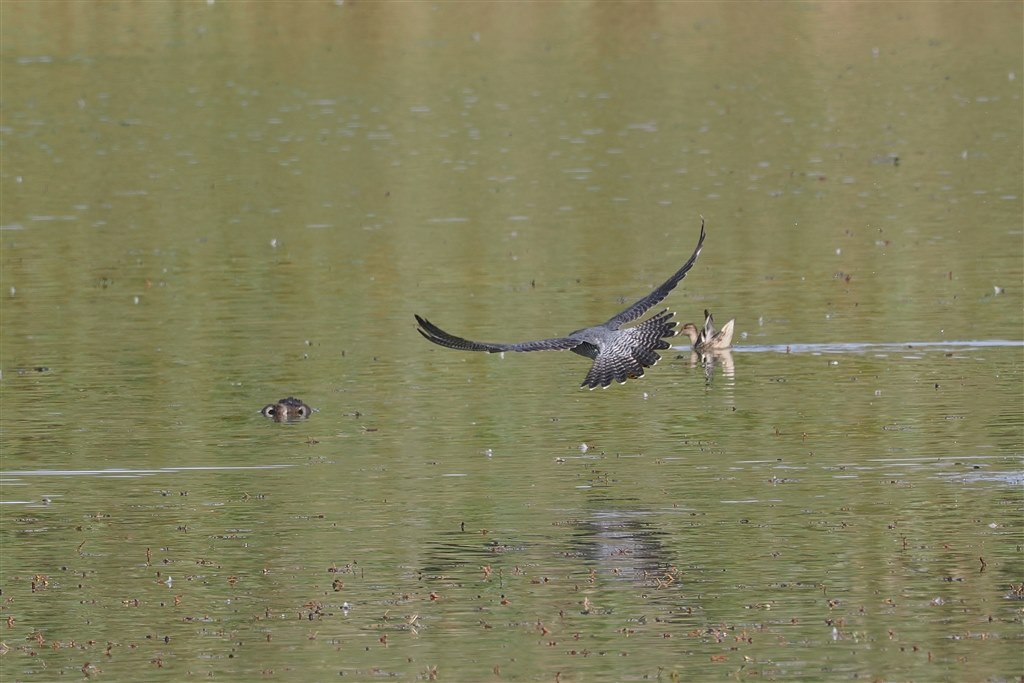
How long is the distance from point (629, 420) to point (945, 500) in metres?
4.46

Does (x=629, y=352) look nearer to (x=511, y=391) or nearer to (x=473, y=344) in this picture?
(x=473, y=344)

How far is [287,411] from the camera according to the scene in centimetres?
1973

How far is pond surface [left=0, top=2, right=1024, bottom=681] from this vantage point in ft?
41.2

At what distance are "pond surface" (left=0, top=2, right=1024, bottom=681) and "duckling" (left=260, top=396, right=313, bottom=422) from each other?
122 millimetres

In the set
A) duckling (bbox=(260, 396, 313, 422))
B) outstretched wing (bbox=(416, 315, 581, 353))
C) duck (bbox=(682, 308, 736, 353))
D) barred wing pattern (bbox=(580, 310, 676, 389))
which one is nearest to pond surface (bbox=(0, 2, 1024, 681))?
duckling (bbox=(260, 396, 313, 422))

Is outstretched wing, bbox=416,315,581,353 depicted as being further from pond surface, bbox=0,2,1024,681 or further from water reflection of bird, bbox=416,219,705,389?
pond surface, bbox=0,2,1024,681

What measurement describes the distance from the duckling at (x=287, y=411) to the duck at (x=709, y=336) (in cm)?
465

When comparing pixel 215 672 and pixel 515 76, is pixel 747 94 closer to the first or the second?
pixel 515 76

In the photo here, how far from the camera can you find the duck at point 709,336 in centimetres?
2245

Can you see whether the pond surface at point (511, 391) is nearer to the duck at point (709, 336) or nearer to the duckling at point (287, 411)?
the duckling at point (287, 411)

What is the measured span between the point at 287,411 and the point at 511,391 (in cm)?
248

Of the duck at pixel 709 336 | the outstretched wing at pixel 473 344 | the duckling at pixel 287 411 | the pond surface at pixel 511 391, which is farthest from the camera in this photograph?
the duck at pixel 709 336

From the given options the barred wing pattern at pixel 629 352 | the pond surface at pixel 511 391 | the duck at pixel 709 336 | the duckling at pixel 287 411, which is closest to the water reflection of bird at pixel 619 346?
the barred wing pattern at pixel 629 352

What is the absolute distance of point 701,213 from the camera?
33438mm
